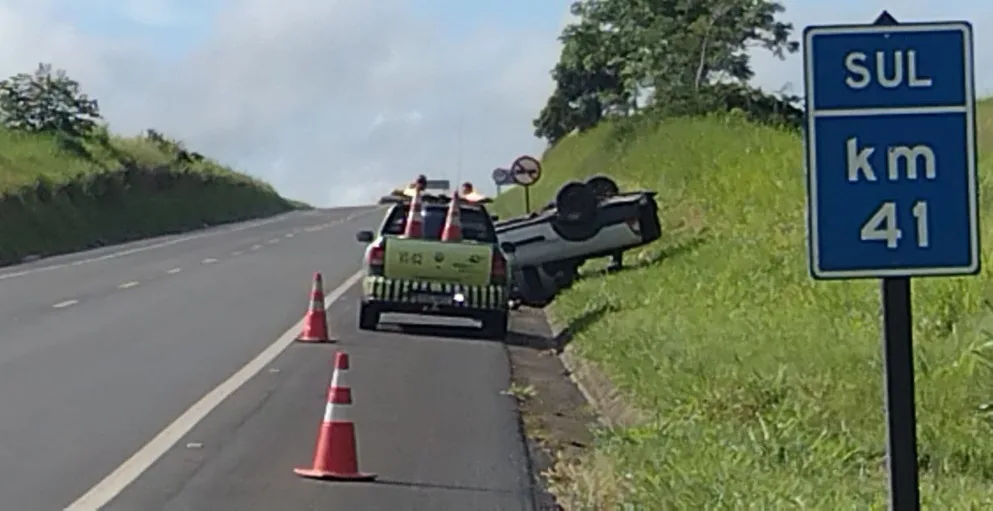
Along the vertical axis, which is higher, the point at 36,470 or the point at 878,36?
the point at 878,36

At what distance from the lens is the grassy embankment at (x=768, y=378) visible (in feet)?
35.0

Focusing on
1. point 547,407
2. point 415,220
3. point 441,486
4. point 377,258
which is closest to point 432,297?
point 377,258

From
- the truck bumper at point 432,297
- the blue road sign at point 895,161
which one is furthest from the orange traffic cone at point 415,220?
the blue road sign at point 895,161

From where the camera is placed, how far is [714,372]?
15.1 metres

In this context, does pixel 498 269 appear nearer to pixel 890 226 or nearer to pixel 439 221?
pixel 439 221

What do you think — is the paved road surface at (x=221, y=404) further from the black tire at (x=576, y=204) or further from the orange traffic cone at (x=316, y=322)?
the black tire at (x=576, y=204)

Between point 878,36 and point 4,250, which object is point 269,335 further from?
point 4,250

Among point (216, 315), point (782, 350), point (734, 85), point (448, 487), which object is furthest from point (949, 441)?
point (734, 85)

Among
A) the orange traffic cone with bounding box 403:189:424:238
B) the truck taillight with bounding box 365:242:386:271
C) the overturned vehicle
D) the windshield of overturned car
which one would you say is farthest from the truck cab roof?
the overturned vehicle

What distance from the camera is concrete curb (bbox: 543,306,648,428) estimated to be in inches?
586

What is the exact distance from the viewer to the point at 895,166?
19.1 ft

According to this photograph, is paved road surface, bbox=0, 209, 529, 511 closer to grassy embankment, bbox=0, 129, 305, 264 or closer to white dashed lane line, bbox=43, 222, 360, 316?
white dashed lane line, bbox=43, 222, 360, 316

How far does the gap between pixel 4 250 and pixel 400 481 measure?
114ft

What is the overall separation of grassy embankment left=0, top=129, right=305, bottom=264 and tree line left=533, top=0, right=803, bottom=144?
47.8 feet
